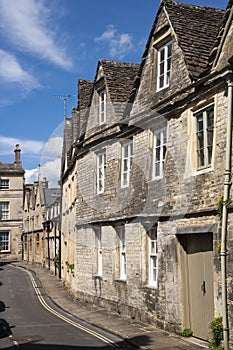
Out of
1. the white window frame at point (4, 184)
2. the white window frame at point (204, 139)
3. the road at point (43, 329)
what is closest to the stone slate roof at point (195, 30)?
the white window frame at point (204, 139)

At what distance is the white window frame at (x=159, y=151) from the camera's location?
45.7 feet

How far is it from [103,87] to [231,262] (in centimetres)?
1032

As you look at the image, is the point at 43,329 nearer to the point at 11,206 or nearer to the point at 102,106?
the point at 102,106

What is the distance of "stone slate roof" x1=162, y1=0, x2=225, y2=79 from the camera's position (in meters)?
12.8

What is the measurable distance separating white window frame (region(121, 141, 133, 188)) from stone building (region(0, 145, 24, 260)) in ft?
133

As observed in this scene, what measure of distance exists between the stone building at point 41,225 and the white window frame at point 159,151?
19.6 m

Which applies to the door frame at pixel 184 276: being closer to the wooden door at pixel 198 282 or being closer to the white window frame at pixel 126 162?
the wooden door at pixel 198 282

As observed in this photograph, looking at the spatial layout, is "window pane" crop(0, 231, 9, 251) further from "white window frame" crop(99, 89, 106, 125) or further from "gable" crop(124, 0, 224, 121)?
"gable" crop(124, 0, 224, 121)

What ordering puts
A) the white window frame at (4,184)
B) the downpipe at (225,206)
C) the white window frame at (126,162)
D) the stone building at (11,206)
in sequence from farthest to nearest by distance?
1. the white window frame at (4,184)
2. the stone building at (11,206)
3. the white window frame at (126,162)
4. the downpipe at (225,206)

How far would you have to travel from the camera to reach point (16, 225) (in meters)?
56.1

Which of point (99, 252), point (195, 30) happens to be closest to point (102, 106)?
point (99, 252)

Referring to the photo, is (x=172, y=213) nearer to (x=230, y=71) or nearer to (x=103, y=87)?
(x=230, y=71)

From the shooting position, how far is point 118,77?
1883 centimetres

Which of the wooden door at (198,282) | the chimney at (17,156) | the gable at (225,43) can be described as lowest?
the wooden door at (198,282)
